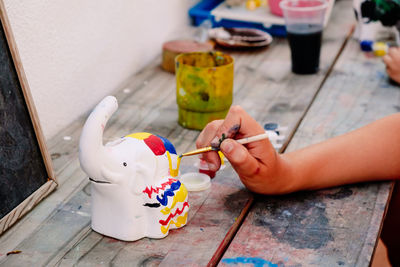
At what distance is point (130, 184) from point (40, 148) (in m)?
0.24

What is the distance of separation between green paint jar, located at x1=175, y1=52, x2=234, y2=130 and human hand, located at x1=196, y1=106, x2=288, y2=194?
0.76 ft

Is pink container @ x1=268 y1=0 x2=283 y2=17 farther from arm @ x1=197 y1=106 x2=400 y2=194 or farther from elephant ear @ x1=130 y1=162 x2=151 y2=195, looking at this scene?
elephant ear @ x1=130 y1=162 x2=151 y2=195

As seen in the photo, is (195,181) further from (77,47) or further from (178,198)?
(77,47)

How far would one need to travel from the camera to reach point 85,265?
30.0 inches

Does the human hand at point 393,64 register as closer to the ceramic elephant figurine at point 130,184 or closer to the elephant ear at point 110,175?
the ceramic elephant figurine at point 130,184

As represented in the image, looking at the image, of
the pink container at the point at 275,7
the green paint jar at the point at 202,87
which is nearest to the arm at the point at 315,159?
the green paint jar at the point at 202,87

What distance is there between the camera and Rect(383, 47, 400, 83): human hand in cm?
140

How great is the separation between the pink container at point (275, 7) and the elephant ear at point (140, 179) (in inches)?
42.0

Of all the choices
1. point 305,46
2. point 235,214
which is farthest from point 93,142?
point 305,46

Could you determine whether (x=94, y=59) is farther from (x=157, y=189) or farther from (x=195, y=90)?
(x=157, y=189)

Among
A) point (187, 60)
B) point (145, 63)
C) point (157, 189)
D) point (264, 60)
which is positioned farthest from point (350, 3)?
point (157, 189)

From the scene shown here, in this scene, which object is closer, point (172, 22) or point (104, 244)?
point (104, 244)

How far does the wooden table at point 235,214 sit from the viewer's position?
78cm

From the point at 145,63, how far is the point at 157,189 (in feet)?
2.72
